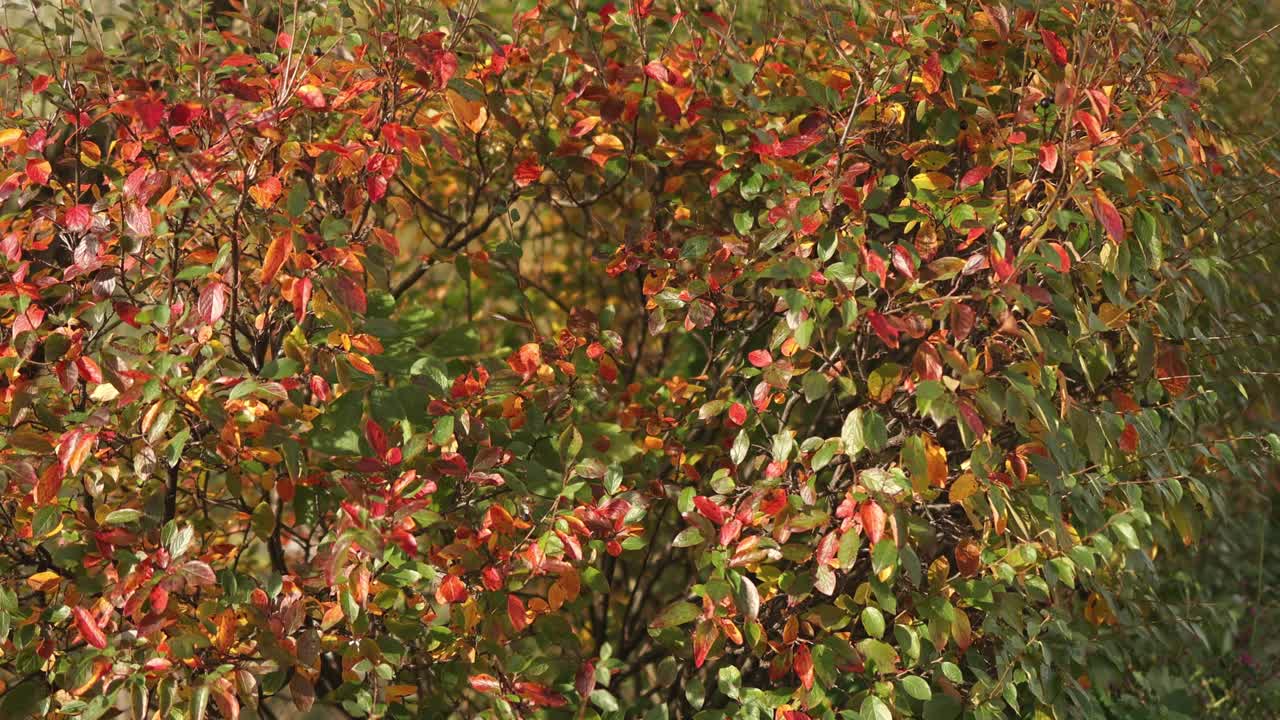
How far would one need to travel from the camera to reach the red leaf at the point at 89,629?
6.15ft

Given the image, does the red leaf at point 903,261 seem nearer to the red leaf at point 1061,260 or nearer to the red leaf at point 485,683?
the red leaf at point 1061,260

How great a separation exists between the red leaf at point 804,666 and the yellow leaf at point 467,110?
1165mm

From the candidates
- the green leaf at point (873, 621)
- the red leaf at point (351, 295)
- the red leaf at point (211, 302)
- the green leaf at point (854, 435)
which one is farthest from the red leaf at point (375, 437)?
the green leaf at point (873, 621)

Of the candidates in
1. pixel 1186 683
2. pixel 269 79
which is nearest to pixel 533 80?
pixel 269 79

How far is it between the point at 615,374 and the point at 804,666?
72cm

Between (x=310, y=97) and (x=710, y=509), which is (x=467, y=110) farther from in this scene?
(x=710, y=509)

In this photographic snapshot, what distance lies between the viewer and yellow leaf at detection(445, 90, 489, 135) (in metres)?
2.05

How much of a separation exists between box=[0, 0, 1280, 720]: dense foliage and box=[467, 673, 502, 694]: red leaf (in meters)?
0.01

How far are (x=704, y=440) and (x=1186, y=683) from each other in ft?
5.31

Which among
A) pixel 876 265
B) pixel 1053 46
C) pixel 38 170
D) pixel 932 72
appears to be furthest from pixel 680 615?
pixel 38 170

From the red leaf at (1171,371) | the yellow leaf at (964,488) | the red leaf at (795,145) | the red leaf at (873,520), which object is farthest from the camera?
the red leaf at (1171,371)

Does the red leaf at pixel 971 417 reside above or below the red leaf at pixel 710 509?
above

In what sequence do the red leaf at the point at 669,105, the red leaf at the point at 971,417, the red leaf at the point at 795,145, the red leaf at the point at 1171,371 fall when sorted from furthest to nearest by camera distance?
the red leaf at the point at 669,105
the red leaf at the point at 1171,371
the red leaf at the point at 795,145
the red leaf at the point at 971,417

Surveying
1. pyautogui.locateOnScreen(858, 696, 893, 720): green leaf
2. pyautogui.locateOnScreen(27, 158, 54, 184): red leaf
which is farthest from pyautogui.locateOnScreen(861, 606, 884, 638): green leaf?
pyautogui.locateOnScreen(27, 158, 54, 184): red leaf
